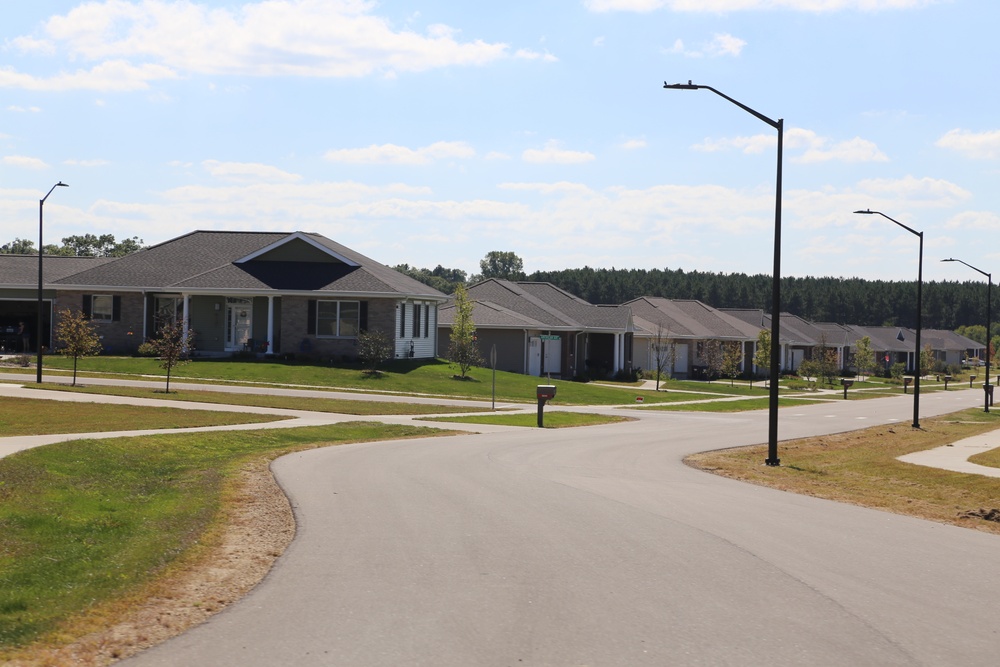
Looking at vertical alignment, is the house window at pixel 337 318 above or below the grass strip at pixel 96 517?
above

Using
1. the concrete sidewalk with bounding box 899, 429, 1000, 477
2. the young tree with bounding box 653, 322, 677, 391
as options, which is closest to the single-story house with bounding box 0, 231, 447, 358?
the young tree with bounding box 653, 322, 677, 391

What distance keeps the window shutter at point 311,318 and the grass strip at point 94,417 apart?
21531 millimetres

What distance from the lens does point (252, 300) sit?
52.9 meters

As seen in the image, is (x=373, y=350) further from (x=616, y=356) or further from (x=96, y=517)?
(x=96, y=517)

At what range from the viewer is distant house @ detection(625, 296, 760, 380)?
77750 mm

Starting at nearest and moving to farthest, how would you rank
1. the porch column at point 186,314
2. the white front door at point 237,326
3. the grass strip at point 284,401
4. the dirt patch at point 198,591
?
the dirt patch at point 198,591
the grass strip at point 284,401
the porch column at point 186,314
the white front door at point 237,326

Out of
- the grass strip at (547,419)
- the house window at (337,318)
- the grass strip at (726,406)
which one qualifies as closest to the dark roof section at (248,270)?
the house window at (337,318)

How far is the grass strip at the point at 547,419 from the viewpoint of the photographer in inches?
1334

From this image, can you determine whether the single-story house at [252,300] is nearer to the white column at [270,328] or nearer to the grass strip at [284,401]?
the white column at [270,328]

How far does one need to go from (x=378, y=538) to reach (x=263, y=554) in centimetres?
133

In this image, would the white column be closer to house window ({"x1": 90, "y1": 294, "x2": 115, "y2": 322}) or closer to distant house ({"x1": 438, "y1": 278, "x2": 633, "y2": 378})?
house window ({"x1": 90, "y1": 294, "x2": 115, "y2": 322})

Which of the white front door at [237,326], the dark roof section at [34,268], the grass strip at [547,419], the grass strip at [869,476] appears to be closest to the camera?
the grass strip at [869,476]

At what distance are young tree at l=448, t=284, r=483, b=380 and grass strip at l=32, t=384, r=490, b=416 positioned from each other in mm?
12343

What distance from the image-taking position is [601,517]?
13195 mm
